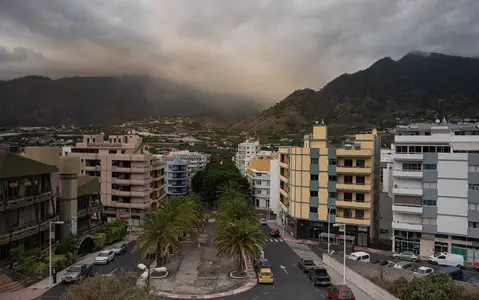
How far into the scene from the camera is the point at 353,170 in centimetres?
6119

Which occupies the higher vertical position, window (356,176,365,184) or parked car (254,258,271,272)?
window (356,176,365,184)

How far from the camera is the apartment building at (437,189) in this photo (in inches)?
2064

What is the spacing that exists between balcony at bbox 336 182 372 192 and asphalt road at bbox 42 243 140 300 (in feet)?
103

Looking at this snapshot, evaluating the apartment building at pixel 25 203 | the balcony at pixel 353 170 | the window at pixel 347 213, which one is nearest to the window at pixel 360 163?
the balcony at pixel 353 170

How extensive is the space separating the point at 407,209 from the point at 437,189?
474cm

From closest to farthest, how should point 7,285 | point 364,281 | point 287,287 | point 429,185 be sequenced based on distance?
point 7,285 < point 364,281 < point 287,287 < point 429,185

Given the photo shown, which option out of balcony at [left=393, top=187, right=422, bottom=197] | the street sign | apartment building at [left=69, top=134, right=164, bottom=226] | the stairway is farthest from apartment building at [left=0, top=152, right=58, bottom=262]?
balcony at [left=393, top=187, right=422, bottom=197]

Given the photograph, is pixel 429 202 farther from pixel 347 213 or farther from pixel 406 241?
pixel 347 213

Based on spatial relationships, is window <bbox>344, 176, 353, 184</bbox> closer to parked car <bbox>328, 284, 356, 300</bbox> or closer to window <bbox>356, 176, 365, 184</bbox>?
window <bbox>356, 176, 365, 184</bbox>

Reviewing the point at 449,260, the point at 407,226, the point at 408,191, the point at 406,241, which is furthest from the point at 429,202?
the point at 449,260

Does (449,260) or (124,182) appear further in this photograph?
(124,182)

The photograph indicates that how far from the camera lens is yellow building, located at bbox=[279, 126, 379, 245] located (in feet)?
Result: 200

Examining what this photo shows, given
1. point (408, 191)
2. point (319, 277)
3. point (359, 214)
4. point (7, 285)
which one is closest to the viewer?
point (7, 285)

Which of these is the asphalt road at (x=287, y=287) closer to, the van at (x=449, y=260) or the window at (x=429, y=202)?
the van at (x=449, y=260)
